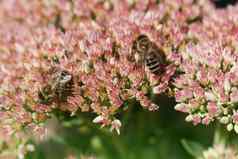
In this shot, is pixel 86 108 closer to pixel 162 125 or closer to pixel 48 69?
pixel 48 69

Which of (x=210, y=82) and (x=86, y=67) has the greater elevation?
(x=86, y=67)

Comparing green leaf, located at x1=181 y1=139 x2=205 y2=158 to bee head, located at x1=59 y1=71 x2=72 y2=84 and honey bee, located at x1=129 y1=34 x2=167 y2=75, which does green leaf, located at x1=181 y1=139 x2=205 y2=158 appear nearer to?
honey bee, located at x1=129 y1=34 x2=167 y2=75

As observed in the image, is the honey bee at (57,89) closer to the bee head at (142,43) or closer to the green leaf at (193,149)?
the bee head at (142,43)

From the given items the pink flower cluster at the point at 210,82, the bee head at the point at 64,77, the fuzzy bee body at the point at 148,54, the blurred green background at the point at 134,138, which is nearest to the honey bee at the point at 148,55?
the fuzzy bee body at the point at 148,54

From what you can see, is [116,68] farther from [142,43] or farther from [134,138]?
[134,138]

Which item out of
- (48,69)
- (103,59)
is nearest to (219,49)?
(103,59)

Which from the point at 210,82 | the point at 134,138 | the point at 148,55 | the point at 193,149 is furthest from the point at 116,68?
the point at 134,138
